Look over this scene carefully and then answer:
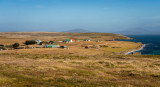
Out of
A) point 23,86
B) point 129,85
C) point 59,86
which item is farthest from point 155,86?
point 23,86

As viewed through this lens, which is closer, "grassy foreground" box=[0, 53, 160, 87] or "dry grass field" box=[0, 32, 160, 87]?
"grassy foreground" box=[0, 53, 160, 87]

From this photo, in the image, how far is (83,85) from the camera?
1553 centimetres

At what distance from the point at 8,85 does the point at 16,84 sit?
746 mm

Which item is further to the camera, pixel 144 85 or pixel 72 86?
pixel 144 85

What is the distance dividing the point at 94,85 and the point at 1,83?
8.62m

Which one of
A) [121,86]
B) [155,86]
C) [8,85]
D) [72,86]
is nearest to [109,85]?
[121,86]

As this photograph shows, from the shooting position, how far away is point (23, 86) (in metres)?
14.7

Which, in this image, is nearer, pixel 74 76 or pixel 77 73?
pixel 74 76

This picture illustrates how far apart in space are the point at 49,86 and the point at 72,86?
6.83 feet

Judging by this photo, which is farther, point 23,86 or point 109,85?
point 109,85

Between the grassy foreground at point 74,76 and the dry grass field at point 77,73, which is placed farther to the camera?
the dry grass field at point 77,73

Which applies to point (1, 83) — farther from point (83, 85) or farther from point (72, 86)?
point (83, 85)

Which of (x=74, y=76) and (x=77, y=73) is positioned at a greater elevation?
(x=74, y=76)

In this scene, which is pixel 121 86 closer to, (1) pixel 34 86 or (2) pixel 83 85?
(2) pixel 83 85
